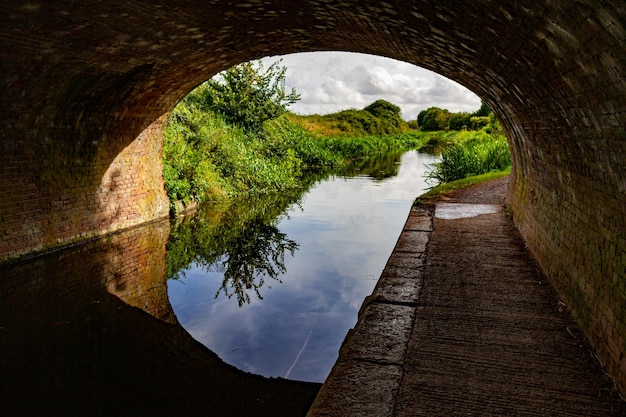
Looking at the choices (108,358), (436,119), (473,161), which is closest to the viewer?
(108,358)

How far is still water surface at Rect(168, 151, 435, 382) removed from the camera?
5.14 meters

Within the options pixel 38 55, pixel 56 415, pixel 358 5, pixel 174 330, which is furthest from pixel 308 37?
pixel 56 415

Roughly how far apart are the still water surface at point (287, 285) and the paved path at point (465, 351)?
108cm

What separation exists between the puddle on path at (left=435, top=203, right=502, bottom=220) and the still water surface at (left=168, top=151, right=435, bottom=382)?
1.14 m

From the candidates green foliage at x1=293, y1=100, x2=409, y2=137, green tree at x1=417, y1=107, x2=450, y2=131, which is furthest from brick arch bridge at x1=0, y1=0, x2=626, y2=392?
green tree at x1=417, y1=107, x2=450, y2=131

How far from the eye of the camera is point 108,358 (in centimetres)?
473

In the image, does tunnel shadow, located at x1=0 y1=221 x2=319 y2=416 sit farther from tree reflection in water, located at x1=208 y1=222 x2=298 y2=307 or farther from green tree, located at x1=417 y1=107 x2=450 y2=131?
green tree, located at x1=417 y1=107 x2=450 y2=131

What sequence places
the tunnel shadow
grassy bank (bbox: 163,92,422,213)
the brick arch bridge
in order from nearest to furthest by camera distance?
the brick arch bridge
the tunnel shadow
grassy bank (bbox: 163,92,422,213)

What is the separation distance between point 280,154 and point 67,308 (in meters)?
14.5

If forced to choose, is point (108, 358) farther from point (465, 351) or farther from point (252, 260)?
point (252, 260)

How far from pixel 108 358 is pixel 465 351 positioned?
320cm

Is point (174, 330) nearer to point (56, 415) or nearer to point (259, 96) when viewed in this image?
point (56, 415)

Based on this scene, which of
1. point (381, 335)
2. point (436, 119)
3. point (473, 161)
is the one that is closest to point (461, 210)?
point (381, 335)

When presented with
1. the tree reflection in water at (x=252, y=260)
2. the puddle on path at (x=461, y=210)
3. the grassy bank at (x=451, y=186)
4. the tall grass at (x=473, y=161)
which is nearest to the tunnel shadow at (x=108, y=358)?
the tree reflection in water at (x=252, y=260)
